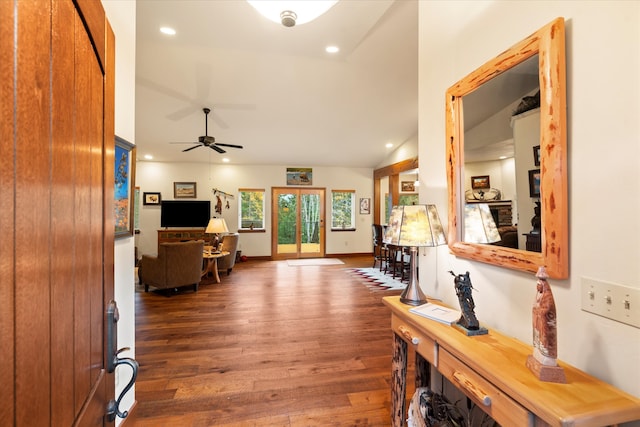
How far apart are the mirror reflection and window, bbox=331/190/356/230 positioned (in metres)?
6.90

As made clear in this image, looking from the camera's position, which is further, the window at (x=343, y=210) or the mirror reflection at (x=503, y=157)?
the window at (x=343, y=210)

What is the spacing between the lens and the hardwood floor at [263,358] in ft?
6.43

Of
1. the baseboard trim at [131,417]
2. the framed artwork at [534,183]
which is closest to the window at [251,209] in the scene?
the baseboard trim at [131,417]

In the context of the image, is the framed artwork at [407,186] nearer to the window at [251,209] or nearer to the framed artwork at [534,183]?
the window at [251,209]

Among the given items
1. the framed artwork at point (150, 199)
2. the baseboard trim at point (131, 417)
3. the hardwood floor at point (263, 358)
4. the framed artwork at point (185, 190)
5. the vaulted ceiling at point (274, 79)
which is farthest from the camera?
the framed artwork at point (185, 190)

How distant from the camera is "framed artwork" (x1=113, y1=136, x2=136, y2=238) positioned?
1627mm

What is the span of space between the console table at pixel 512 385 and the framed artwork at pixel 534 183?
636 millimetres

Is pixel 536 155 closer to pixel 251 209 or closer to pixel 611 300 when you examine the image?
pixel 611 300

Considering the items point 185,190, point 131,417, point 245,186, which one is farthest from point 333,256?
point 131,417

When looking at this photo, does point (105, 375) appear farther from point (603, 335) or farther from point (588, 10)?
point (588, 10)

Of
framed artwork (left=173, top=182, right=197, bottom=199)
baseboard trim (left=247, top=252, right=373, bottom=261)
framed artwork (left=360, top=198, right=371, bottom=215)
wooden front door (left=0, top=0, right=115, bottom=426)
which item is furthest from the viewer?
framed artwork (left=360, top=198, right=371, bottom=215)

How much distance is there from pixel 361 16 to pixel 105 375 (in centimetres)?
335

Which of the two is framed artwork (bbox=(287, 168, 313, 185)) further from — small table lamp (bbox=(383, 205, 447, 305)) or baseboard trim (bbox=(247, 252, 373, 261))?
small table lamp (bbox=(383, 205, 447, 305))

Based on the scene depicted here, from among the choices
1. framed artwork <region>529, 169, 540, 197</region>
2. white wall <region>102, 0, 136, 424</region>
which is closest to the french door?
white wall <region>102, 0, 136, 424</region>
